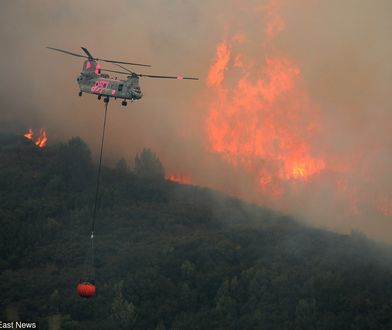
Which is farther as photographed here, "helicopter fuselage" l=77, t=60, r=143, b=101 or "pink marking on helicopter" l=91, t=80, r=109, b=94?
"pink marking on helicopter" l=91, t=80, r=109, b=94

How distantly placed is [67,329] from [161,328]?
24437 mm

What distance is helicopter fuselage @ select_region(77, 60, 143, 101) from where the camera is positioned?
10281 cm

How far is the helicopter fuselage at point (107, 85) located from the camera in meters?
103

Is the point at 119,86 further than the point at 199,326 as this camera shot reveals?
No

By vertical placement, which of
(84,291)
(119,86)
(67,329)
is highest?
(119,86)

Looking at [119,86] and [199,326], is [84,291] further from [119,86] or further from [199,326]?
[199,326]

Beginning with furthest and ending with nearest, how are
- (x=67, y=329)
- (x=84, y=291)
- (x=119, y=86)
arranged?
(x=67, y=329), (x=84, y=291), (x=119, y=86)

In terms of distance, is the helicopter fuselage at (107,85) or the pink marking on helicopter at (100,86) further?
the pink marking on helicopter at (100,86)

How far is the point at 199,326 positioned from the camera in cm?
19825

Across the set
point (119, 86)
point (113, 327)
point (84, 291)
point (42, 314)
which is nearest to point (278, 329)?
point (113, 327)

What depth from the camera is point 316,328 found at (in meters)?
193

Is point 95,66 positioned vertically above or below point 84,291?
above

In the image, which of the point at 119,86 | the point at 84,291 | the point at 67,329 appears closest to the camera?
the point at 119,86

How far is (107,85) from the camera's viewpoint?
10412cm
